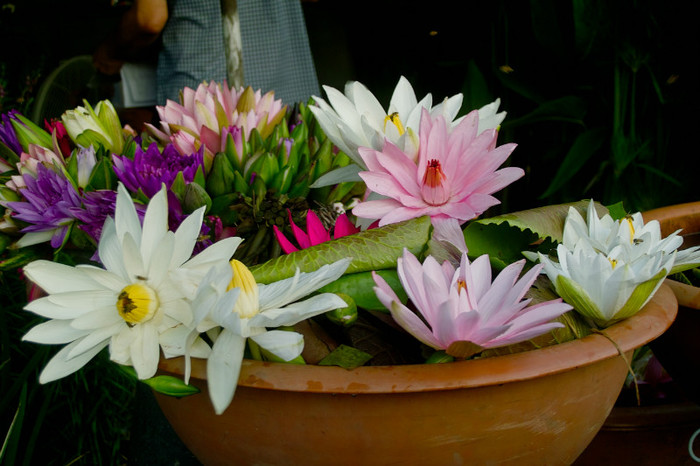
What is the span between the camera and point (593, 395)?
43cm

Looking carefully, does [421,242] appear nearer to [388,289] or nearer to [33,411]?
[388,289]

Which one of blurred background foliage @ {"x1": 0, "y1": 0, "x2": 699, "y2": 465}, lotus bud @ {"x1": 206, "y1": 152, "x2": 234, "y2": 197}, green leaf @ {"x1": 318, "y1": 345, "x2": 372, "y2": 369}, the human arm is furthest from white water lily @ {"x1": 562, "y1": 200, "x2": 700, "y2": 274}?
the human arm

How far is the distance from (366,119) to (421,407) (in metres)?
0.27

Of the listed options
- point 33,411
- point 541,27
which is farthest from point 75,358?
point 541,27

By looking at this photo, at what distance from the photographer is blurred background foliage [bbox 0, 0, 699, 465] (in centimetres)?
115

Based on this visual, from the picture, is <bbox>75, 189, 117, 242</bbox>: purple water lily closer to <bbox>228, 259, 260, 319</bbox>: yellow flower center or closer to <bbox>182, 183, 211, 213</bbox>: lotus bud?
<bbox>182, 183, 211, 213</bbox>: lotus bud

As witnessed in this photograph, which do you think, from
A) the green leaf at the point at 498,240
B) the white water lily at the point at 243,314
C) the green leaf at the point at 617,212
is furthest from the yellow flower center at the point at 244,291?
the green leaf at the point at 617,212

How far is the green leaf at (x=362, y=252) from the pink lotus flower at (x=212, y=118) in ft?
0.73

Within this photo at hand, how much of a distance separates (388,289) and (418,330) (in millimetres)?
37

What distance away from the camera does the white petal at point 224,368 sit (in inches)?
14.5

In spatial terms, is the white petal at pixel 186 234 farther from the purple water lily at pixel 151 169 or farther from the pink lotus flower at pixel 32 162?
the pink lotus flower at pixel 32 162

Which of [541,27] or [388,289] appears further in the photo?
[541,27]

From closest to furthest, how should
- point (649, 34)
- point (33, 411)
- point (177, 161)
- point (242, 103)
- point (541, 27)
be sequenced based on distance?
point (177, 161) → point (242, 103) → point (33, 411) → point (649, 34) → point (541, 27)

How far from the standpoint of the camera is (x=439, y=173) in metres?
0.48
